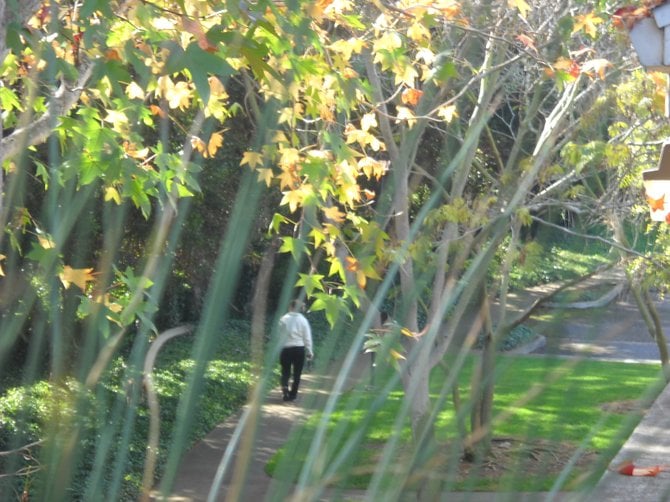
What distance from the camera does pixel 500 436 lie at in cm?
102

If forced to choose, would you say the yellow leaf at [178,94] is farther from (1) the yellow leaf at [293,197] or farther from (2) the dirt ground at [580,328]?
(2) the dirt ground at [580,328]

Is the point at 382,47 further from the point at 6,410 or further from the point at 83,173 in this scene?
the point at 6,410

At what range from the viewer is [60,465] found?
1.24 metres

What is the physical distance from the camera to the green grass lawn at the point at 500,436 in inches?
40.9

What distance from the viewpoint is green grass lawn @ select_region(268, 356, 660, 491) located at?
1.04 m

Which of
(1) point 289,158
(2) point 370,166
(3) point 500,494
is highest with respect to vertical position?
(2) point 370,166

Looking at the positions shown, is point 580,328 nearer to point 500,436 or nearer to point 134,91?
point 500,436

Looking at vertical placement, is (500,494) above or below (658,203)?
below

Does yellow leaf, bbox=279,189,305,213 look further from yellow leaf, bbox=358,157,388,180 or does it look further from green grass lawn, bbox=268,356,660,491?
green grass lawn, bbox=268,356,660,491

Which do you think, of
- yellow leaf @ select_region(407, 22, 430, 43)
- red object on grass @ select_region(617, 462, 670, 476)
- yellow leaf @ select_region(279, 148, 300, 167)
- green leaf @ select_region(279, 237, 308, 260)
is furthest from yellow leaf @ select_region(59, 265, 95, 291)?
yellow leaf @ select_region(407, 22, 430, 43)

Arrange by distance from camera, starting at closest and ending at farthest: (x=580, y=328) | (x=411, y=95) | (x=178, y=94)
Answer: (x=580, y=328) < (x=178, y=94) < (x=411, y=95)

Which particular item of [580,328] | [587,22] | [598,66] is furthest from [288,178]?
[580,328]

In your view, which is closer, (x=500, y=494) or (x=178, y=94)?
(x=500, y=494)

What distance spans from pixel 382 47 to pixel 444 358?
187 inches
